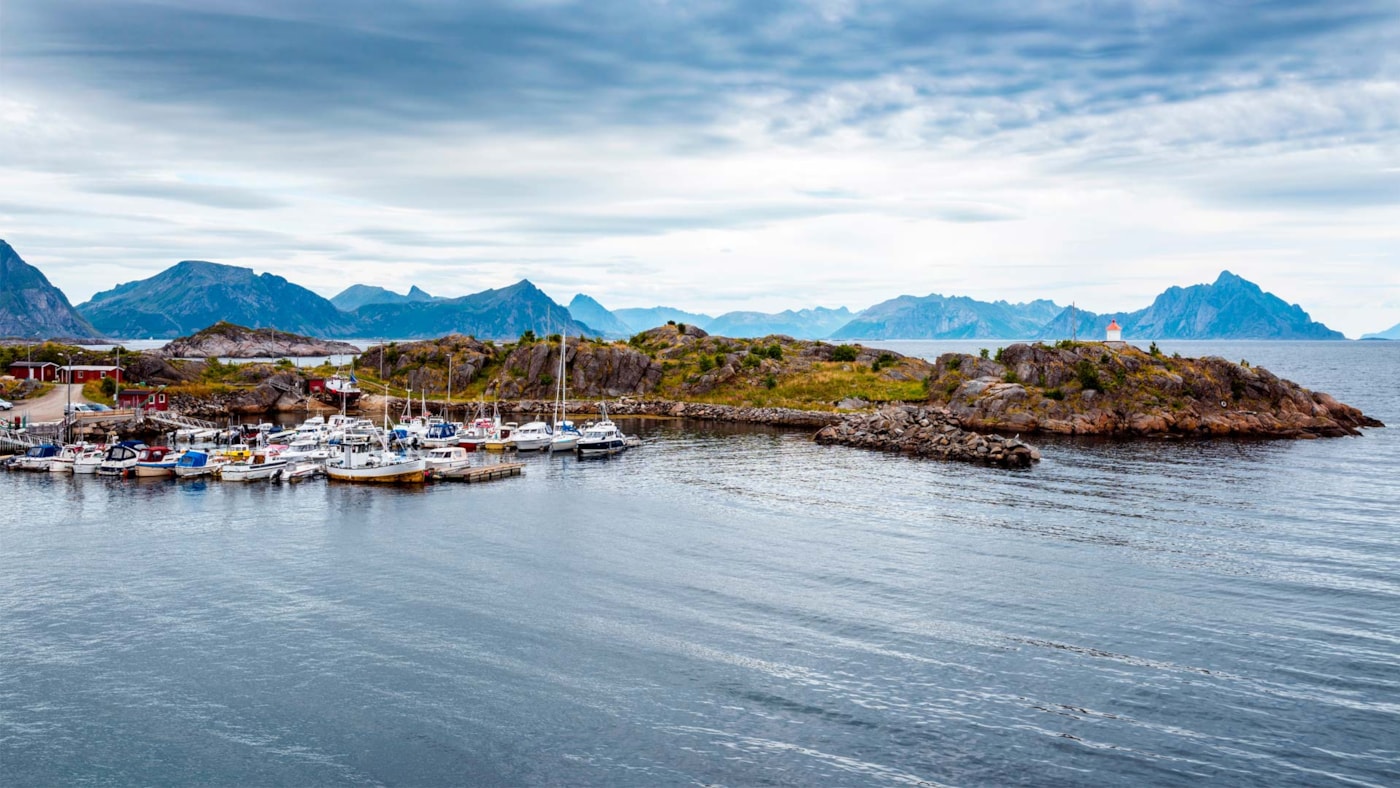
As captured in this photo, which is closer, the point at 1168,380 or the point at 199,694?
the point at 199,694

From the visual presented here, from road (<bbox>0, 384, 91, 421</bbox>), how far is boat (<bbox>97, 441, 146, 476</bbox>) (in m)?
28.8

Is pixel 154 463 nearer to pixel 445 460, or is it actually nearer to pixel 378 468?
pixel 378 468

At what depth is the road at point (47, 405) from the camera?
11269cm

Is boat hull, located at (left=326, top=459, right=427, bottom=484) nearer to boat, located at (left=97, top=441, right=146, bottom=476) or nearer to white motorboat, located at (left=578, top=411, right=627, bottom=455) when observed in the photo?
boat, located at (left=97, top=441, right=146, bottom=476)

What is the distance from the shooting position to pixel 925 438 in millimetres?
104250

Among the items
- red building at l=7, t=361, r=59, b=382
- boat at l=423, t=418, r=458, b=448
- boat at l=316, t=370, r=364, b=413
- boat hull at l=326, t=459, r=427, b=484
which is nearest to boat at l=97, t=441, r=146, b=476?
boat hull at l=326, t=459, r=427, b=484

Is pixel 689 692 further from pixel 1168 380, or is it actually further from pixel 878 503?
pixel 1168 380

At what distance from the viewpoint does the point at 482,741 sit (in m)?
29.9

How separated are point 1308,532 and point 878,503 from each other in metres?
28.7

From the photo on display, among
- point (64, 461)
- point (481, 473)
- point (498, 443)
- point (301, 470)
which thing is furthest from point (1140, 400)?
point (64, 461)

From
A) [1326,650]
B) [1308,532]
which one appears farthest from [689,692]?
[1308,532]

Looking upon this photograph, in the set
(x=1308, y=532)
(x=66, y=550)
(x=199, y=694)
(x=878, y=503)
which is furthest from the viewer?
(x=878, y=503)

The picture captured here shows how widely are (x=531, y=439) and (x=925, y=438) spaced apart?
46288 millimetres

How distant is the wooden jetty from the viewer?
280ft
